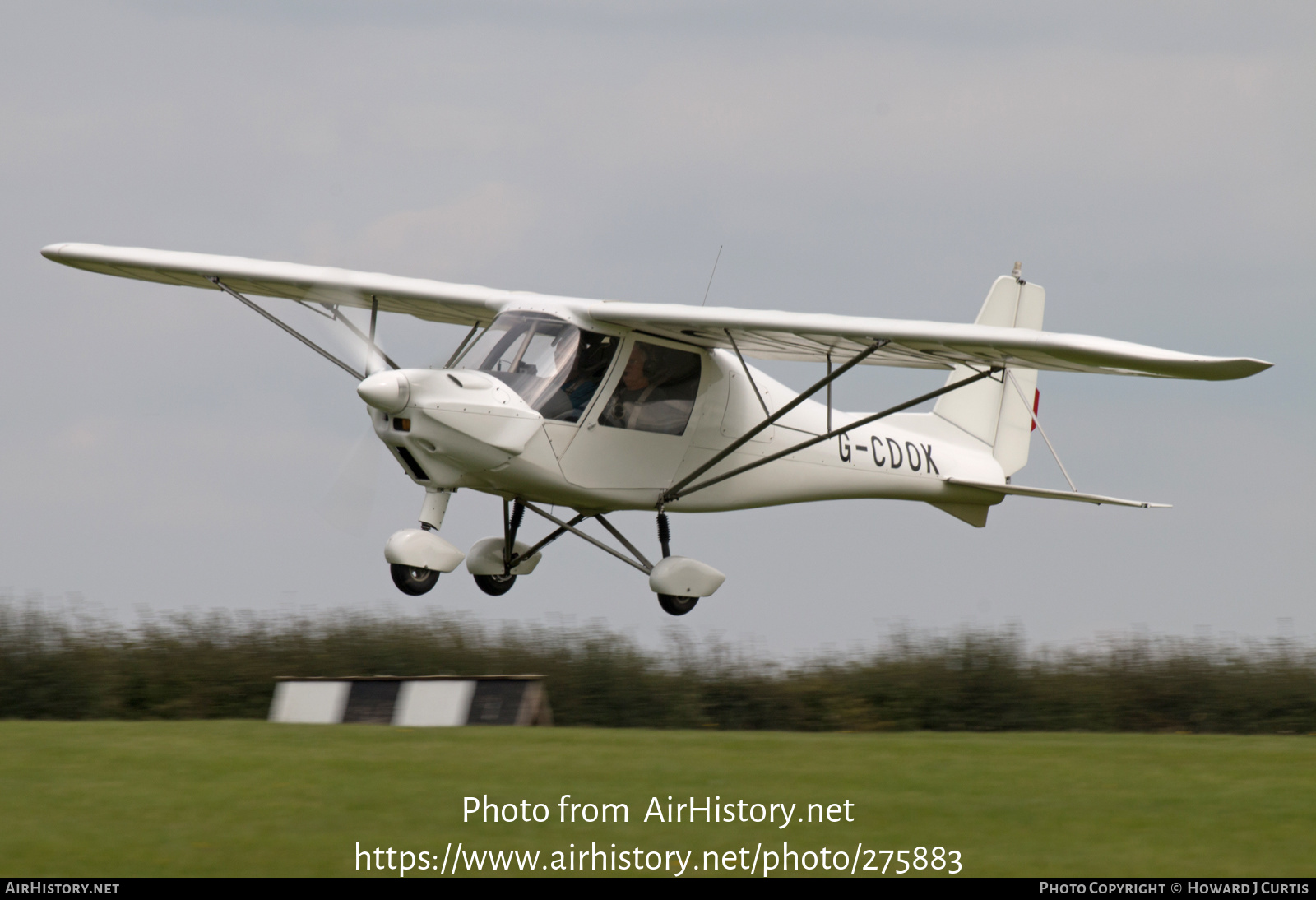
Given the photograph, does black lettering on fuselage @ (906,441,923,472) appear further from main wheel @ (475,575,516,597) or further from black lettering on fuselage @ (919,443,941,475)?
main wheel @ (475,575,516,597)

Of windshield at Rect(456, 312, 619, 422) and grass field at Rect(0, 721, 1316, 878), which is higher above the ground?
windshield at Rect(456, 312, 619, 422)

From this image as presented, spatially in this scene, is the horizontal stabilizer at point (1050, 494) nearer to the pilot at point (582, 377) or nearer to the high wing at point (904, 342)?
the high wing at point (904, 342)

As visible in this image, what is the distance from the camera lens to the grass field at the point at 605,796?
825cm

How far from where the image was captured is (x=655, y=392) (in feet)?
49.2

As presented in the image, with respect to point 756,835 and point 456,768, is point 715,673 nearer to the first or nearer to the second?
point 456,768

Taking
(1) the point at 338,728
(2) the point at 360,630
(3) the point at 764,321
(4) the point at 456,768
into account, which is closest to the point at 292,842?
(4) the point at 456,768

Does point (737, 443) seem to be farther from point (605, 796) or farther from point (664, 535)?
point (605, 796)

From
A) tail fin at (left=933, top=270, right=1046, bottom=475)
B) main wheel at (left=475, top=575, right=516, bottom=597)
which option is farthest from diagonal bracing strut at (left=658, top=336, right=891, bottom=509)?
tail fin at (left=933, top=270, right=1046, bottom=475)

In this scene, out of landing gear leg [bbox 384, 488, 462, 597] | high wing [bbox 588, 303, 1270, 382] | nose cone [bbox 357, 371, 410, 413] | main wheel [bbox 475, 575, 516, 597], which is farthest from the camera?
main wheel [bbox 475, 575, 516, 597]

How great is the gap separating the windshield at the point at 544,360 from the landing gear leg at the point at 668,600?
1.87 m

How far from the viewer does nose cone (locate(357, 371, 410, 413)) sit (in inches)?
503

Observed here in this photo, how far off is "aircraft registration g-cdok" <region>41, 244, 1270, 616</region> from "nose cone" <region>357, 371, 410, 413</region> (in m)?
0.01
